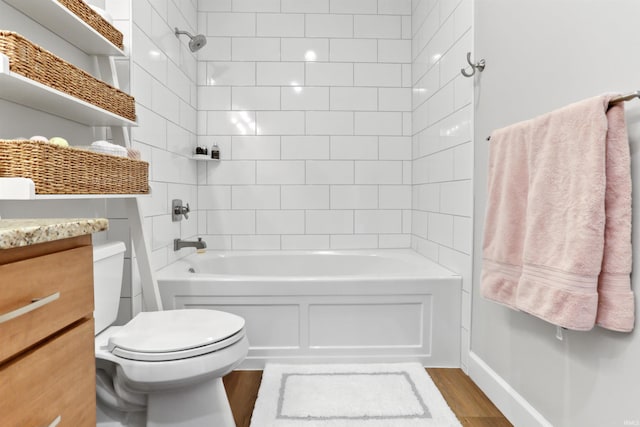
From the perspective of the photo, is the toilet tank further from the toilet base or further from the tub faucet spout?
the tub faucet spout

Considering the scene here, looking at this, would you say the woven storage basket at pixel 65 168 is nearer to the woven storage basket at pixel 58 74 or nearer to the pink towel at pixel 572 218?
the woven storage basket at pixel 58 74

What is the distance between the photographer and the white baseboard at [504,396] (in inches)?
57.2

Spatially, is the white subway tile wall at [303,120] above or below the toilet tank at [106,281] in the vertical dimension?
above

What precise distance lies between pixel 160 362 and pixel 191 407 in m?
0.26

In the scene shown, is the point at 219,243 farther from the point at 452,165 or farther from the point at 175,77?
the point at 452,165

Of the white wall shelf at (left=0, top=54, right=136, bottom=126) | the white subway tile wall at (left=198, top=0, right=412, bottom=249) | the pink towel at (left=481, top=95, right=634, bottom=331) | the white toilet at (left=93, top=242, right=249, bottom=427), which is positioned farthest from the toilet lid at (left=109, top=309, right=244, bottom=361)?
the white subway tile wall at (left=198, top=0, right=412, bottom=249)

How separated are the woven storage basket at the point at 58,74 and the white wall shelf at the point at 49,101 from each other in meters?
0.02

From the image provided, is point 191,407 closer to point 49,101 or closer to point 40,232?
point 40,232

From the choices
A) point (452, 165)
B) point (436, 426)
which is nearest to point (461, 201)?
point (452, 165)

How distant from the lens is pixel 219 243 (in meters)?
2.95

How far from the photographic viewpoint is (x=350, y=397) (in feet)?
5.79

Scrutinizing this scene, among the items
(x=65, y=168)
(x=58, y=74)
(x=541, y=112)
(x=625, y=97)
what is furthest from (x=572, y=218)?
(x=58, y=74)

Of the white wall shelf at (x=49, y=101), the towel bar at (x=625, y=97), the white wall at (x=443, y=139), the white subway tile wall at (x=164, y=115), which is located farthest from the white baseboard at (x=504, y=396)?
the white wall shelf at (x=49, y=101)

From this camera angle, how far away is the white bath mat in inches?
62.5
